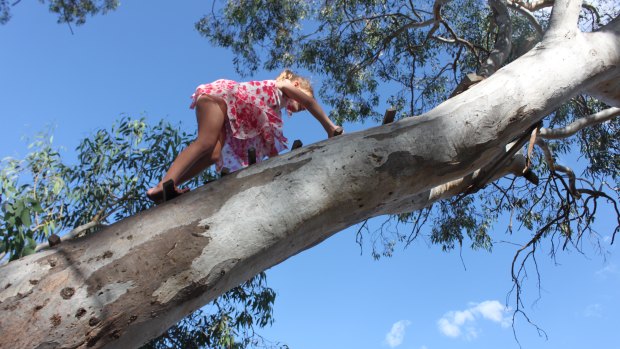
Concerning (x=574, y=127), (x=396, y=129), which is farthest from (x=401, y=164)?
(x=574, y=127)

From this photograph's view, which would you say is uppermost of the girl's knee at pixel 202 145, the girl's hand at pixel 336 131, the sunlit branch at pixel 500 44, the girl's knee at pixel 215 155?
the sunlit branch at pixel 500 44

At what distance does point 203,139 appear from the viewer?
82.0 inches

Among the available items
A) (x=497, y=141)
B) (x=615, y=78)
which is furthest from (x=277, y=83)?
(x=615, y=78)

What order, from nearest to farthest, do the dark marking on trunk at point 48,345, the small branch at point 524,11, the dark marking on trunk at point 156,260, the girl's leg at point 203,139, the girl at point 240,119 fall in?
the dark marking on trunk at point 48,345
the dark marking on trunk at point 156,260
the girl's leg at point 203,139
the girl at point 240,119
the small branch at point 524,11

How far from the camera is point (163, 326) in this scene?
1.46m

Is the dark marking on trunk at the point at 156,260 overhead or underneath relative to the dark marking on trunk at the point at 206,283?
overhead

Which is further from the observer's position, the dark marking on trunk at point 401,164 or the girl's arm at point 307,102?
the girl's arm at point 307,102

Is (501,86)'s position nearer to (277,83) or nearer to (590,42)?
(590,42)

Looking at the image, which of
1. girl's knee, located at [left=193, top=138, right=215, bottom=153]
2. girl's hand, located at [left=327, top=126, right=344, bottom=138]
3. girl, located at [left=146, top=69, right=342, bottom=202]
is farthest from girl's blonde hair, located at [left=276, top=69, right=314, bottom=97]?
girl's knee, located at [left=193, top=138, right=215, bottom=153]

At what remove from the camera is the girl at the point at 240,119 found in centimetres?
210

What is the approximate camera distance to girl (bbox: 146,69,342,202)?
82.7 inches

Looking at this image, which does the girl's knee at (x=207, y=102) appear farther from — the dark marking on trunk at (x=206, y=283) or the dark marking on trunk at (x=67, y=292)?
the dark marking on trunk at (x=67, y=292)

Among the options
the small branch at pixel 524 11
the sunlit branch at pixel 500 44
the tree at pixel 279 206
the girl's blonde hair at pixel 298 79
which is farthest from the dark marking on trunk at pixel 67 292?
the small branch at pixel 524 11

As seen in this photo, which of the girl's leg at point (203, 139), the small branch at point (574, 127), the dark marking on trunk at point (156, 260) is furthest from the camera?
the small branch at point (574, 127)
